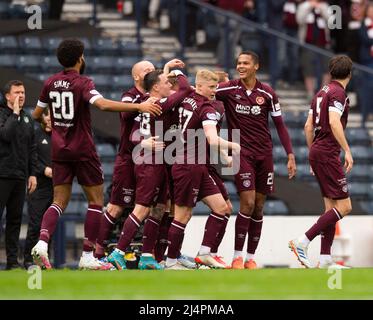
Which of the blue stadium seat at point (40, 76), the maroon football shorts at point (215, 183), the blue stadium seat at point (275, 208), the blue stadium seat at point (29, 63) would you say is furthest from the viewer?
the blue stadium seat at point (29, 63)

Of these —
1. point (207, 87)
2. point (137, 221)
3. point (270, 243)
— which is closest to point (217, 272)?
point (137, 221)

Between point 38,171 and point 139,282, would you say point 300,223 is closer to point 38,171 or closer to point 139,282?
point 38,171

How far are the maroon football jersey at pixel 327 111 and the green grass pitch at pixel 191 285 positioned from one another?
Result: 1525 millimetres

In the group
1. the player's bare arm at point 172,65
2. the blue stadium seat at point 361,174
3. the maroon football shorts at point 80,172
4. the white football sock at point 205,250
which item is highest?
the player's bare arm at point 172,65

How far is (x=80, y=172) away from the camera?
13914 mm

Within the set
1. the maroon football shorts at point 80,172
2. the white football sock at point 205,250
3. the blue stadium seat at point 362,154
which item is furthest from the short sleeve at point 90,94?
the blue stadium seat at point 362,154

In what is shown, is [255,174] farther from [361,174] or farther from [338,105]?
[361,174]

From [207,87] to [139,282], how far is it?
8.98 feet

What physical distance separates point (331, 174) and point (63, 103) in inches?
119

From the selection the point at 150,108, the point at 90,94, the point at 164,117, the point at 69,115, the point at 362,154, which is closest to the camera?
the point at 150,108

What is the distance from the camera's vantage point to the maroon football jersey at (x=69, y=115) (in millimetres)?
13711

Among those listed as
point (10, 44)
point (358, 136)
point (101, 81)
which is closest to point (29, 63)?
point (10, 44)

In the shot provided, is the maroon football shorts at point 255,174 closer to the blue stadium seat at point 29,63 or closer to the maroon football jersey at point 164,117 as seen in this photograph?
the maroon football jersey at point 164,117

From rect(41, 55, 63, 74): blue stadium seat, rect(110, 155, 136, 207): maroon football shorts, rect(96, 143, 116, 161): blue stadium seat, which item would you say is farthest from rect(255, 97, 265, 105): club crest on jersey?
rect(41, 55, 63, 74): blue stadium seat
